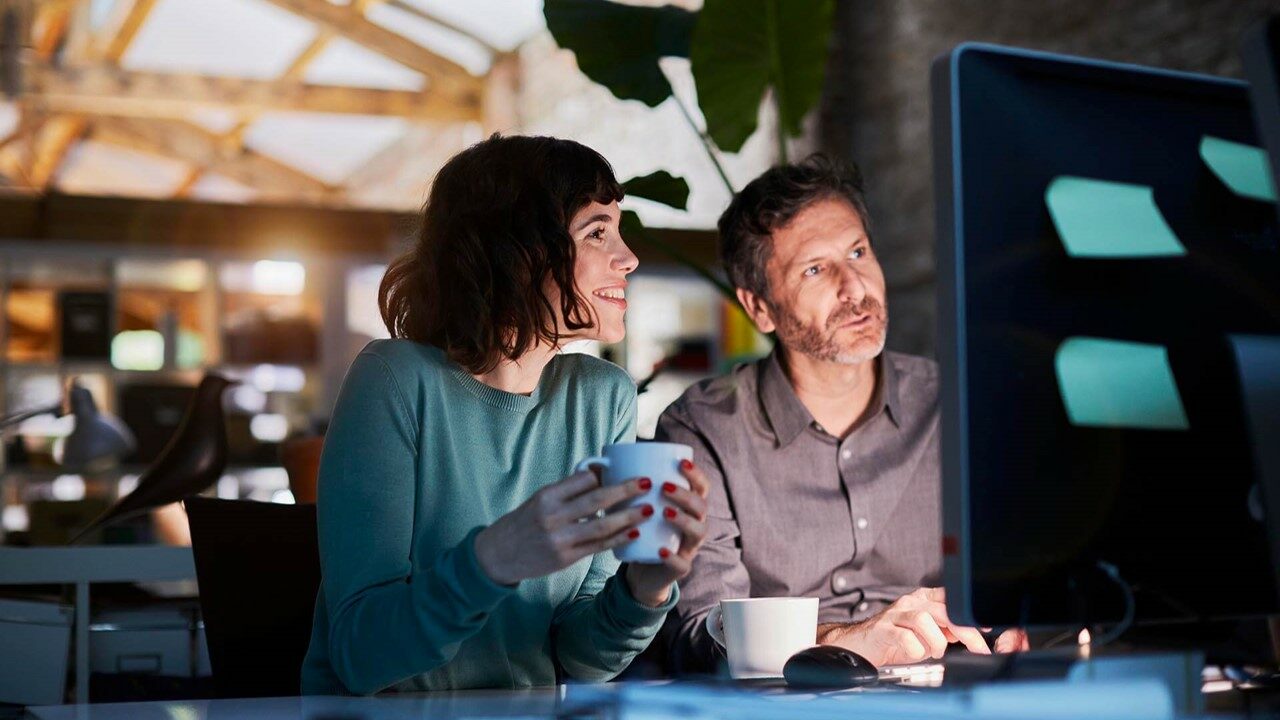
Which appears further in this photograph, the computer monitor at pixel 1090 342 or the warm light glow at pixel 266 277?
the warm light glow at pixel 266 277

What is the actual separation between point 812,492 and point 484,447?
0.66 metres

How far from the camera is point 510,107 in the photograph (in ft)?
27.8

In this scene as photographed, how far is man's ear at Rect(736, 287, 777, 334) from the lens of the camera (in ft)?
6.90

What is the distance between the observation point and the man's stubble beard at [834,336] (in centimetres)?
193

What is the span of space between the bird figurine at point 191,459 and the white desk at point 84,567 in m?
0.12

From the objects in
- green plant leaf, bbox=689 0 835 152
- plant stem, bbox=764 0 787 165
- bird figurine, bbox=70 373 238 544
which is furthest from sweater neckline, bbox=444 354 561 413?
green plant leaf, bbox=689 0 835 152

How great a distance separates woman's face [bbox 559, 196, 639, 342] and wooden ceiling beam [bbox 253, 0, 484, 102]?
703 cm

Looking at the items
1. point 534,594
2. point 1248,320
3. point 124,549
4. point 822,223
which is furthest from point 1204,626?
point 124,549

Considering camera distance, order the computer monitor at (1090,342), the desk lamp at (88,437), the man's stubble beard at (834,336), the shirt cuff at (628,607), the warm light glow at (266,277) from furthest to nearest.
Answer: the warm light glow at (266,277), the desk lamp at (88,437), the man's stubble beard at (834,336), the shirt cuff at (628,607), the computer monitor at (1090,342)

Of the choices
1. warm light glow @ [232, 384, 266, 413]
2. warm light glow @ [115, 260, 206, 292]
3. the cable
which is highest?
warm light glow @ [115, 260, 206, 292]

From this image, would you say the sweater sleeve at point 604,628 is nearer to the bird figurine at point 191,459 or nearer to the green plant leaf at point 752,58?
the bird figurine at point 191,459

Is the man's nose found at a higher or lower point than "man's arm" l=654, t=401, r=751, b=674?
higher

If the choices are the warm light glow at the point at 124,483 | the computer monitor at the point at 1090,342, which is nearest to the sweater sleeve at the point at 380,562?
the computer monitor at the point at 1090,342

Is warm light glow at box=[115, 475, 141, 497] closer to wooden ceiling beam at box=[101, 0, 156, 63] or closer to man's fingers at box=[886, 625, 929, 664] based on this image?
wooden ceiling beam at box=[101, 0, 156, 63]
